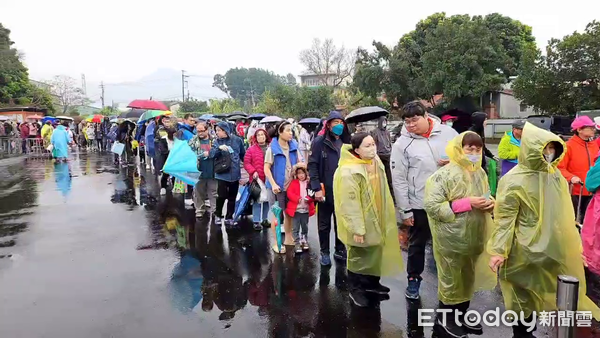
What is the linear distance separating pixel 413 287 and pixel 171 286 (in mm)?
2361

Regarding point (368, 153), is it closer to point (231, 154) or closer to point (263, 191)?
point (263, 191)

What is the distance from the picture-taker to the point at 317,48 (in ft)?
154

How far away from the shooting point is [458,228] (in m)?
3.24

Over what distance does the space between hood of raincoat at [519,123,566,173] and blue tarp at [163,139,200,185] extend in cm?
589

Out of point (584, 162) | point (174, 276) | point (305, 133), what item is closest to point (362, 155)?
point (174, 276)

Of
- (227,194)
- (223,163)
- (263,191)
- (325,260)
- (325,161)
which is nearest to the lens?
(325,161)

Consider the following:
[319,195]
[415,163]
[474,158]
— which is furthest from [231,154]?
[474,158]

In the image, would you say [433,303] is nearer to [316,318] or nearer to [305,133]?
[316,318]

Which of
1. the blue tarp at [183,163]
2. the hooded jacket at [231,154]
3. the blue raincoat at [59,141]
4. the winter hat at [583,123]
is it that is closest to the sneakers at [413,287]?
the winter hat at [583,123]

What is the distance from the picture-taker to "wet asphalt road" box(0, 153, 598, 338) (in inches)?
145

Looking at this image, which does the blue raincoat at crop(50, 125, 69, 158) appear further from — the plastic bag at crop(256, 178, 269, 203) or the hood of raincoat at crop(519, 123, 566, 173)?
the hood of raincoat at crop(519, 123, 566, 173)

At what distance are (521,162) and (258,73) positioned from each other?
89597 mm

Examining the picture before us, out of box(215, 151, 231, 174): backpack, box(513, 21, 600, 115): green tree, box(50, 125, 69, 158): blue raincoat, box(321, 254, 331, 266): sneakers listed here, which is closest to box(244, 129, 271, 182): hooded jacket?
box(215, 151, 231, 174): backpack

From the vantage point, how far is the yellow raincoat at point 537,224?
2883 mm
